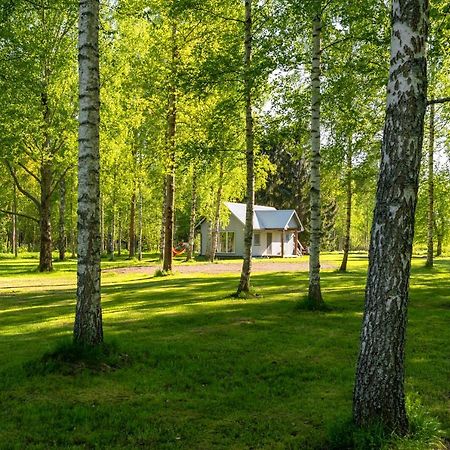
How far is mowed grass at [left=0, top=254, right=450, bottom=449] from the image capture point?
16.2ft

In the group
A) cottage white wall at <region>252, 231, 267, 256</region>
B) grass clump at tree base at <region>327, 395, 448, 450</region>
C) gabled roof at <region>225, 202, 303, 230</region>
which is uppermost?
gabled roof at <region>225, 202, 303, 230</region>

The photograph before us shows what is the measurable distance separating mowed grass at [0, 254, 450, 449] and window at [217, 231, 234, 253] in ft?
105

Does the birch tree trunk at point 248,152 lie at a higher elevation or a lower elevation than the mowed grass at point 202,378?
higher

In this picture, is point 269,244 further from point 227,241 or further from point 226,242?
point 226,242

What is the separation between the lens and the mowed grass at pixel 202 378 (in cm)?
494

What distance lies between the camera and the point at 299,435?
16.0 feet

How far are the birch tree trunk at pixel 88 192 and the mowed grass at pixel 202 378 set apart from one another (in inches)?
25.8

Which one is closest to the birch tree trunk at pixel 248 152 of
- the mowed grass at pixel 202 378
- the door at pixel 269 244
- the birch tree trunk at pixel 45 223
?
the mowed grass at pixel 202 378

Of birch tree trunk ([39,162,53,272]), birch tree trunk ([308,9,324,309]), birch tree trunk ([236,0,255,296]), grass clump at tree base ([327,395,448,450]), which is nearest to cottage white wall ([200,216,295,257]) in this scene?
birch tree trunk ([39,162,53,272])

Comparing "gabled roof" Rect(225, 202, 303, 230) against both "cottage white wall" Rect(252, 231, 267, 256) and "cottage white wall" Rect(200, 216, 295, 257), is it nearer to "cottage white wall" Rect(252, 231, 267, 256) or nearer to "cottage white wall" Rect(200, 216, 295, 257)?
"cottage white wall" Rect(200, 216, 295, 257)

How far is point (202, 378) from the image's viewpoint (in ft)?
21.9

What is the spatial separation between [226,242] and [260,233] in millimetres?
3458

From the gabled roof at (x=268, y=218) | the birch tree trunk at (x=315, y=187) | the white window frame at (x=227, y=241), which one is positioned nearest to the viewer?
the birch tree trunk at (x=315, y=187)

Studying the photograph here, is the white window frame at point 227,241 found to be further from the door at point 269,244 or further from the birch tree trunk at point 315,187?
the birch tree trunk at point 315,187
